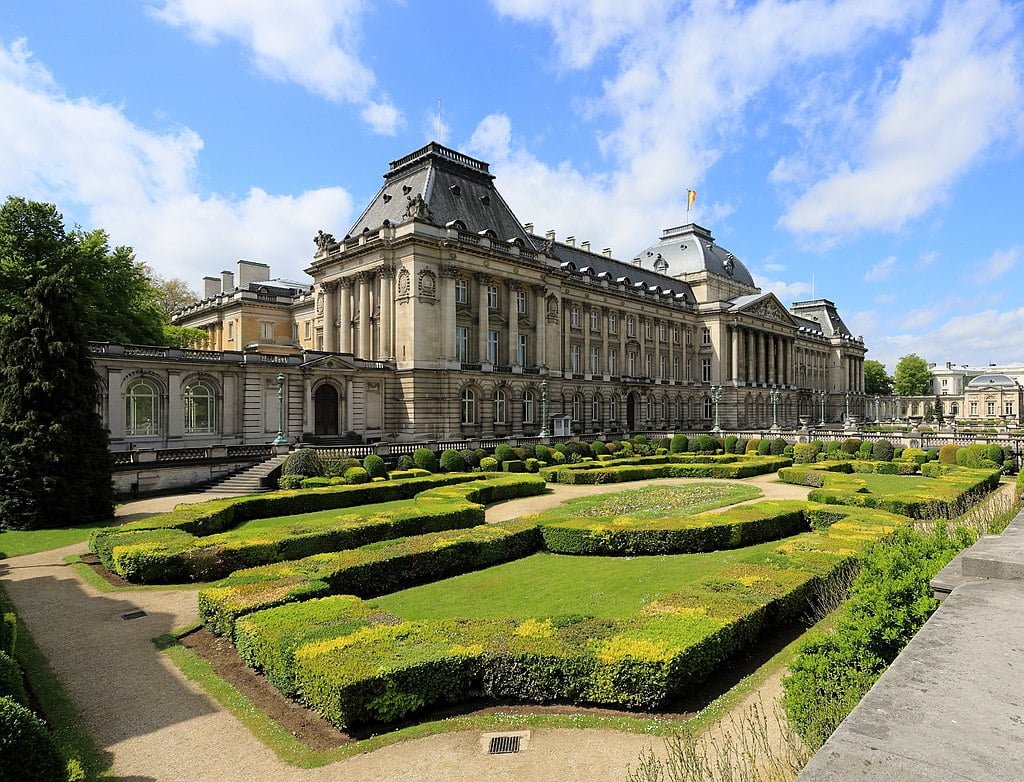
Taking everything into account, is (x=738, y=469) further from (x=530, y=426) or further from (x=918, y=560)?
(x=918, y=560)

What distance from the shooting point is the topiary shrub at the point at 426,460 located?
112 ft

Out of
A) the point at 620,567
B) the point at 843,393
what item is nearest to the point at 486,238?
the point at 620,567

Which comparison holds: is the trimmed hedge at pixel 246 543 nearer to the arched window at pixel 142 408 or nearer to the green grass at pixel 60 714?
the green grass at pixel 60 714

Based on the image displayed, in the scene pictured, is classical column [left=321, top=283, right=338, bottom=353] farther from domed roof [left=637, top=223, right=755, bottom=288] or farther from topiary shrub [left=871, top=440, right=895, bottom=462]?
domed roof [left=637, top=223, right=755, bottom=288]

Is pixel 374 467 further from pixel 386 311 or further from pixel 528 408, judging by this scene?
pixel 528 408

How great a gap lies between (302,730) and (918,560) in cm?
832

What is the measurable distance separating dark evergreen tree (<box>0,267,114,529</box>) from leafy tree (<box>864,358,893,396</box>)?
475ft

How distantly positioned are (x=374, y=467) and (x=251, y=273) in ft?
139

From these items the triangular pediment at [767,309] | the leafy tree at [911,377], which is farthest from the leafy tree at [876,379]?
the triangular pediment at [767,309]

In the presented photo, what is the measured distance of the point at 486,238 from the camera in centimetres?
4834

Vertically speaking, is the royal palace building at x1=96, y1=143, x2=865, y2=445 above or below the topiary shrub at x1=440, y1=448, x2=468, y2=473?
above

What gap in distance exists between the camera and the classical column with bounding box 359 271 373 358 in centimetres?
4831

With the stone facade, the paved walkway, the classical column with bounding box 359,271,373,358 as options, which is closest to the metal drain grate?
the paved walkway

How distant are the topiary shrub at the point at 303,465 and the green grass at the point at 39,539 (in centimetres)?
856
